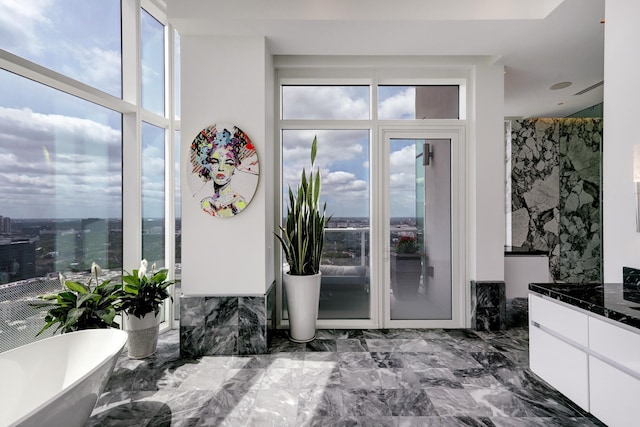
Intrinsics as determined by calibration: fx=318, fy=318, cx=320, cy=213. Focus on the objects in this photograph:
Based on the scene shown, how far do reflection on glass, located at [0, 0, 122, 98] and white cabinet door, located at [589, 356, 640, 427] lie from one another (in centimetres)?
432

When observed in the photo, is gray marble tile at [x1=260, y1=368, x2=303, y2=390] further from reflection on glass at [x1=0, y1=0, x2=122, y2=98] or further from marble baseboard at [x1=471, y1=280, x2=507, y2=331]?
reflection on glass at [x1=0, y1=0, x2=122, y2=98]

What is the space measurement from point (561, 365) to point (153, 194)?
13.0ft

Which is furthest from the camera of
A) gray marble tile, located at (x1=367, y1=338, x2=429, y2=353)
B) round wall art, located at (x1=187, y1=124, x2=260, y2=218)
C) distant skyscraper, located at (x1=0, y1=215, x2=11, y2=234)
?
gray marble tile, located at (x1=367, y1=338, x2=429, y2=353)

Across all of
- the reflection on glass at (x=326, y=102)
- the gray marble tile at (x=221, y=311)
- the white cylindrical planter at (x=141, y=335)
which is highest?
the reflection on glass at (x=326, y=102)

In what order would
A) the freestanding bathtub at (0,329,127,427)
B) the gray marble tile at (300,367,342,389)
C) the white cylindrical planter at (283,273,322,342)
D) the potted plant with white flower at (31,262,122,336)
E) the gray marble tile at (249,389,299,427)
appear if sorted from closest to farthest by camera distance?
the freestanding bathtub at (0,329,127,427)
the gray marble tile at (249,389,299,427)
the potted plant with white flower at (31,262,122,336)
the gray marble tile at (300,367,342,389)
the white cylindrical planter at (283,273,322,342)

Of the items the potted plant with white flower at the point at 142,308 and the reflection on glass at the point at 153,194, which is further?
the reflection on glass at the point at 153,194

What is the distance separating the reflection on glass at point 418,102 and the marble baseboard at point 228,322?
2.60 meters

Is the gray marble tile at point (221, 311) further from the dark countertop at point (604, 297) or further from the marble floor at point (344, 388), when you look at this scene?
the dark countertop at point (604, 297)

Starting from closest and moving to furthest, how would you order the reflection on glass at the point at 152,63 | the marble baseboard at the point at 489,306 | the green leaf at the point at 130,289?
1. the green leaf at the point at 130,289
2. the reflection on glass at the point at 152,63
3. the marble baseboard at the point at 489,306

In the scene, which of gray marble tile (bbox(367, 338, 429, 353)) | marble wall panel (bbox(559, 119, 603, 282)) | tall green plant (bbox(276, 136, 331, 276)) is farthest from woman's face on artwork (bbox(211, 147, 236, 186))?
marble wall panel (bbox(559, 119, 603, 282))

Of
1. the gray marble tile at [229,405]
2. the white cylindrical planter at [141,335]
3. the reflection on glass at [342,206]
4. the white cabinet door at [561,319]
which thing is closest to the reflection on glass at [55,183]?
the white cylindrical planter at [141,335]

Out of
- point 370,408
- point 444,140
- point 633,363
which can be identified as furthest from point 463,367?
point 444,140

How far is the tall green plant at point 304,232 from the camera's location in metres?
3.36

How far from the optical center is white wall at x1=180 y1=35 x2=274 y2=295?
3055 mm
